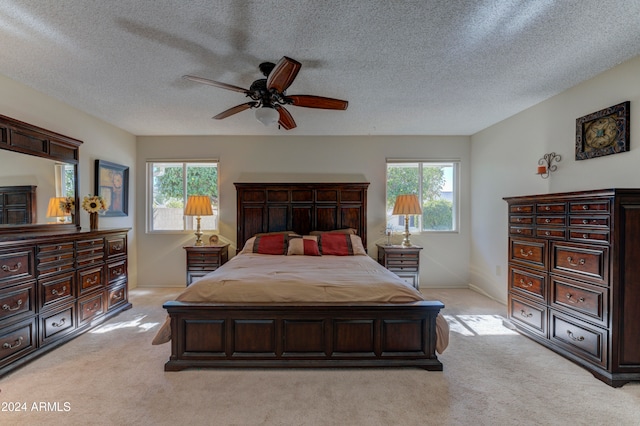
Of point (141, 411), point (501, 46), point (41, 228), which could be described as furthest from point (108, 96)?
point (501, 46)

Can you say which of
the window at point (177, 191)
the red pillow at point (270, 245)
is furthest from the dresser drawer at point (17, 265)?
the window at point (177, 191)

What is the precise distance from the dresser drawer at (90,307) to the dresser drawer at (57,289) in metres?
0.19

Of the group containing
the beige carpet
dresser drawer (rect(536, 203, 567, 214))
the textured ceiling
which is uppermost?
the textured ceiling

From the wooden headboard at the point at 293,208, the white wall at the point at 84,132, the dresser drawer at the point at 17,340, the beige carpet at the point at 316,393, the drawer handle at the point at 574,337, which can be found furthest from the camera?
the wooden headboard at the point at 293,208

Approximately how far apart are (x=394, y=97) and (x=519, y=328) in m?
2.95

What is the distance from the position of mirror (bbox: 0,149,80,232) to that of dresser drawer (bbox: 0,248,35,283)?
17.3 inches

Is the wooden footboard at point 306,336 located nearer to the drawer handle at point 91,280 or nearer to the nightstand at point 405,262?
the drawer handle at point 91,280

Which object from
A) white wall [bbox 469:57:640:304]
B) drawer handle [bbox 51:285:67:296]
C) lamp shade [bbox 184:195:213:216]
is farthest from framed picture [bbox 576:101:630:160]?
drawer handle [bbox 51:285:67:296]

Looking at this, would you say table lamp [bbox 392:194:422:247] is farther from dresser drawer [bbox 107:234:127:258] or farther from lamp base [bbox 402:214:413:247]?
dresser drawer [bbox 107:234:127:258]

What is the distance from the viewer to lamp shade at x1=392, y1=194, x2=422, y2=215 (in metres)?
4.48

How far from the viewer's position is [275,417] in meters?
1.82

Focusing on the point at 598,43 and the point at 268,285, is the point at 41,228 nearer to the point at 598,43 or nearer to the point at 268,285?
the point at 268,285

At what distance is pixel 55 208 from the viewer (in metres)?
3.22

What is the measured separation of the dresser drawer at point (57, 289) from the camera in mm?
2643
